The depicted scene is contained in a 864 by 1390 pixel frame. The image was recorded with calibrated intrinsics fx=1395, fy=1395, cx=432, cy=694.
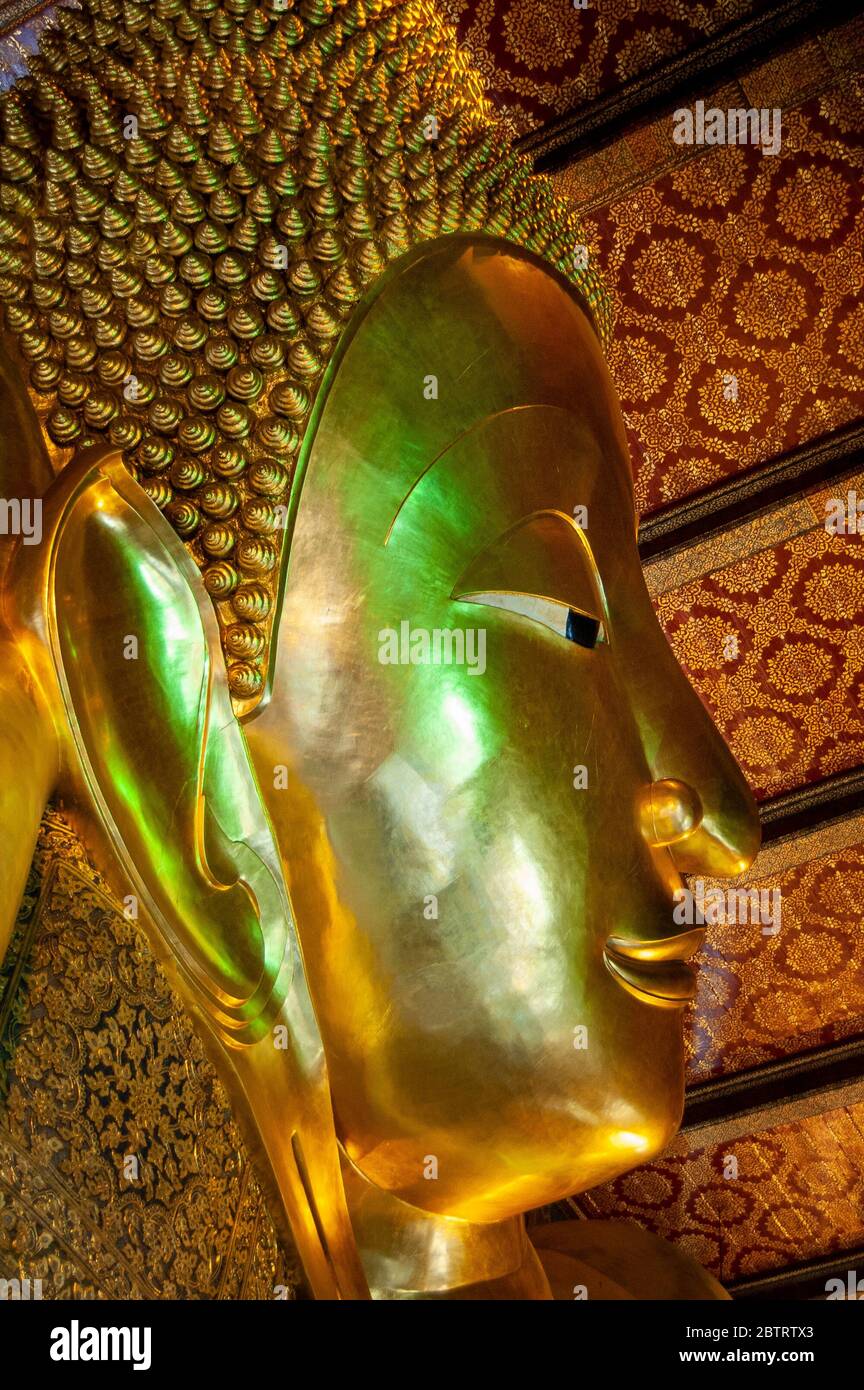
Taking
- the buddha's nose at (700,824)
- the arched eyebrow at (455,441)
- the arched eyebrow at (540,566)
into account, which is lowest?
the buddha's nose at (700,824)

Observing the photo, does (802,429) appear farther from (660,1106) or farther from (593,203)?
(660,1106)

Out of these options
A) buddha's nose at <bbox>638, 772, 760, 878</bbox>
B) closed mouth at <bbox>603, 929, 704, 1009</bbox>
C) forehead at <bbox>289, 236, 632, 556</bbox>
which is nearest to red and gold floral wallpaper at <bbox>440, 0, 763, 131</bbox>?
forehead at <bbox>289, 236, 632, 556</bbox>

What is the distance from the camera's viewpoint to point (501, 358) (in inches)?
52.6

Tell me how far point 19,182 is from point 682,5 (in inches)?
50.0

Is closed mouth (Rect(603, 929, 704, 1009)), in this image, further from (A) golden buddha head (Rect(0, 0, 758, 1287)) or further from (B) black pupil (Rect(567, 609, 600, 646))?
(B) black pupil (Rect(567, 609, 600, 646))

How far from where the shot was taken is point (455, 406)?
1.29 metres

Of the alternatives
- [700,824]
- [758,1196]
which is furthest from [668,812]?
[758,1196]

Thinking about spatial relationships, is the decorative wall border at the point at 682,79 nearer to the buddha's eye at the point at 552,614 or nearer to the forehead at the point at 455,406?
the forehead at the point at 455,406

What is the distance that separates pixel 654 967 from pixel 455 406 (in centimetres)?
55

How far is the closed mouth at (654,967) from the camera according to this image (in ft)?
4.17

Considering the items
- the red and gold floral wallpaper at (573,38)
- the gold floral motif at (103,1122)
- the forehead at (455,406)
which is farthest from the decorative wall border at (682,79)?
the gold floral motif at (103,1122)

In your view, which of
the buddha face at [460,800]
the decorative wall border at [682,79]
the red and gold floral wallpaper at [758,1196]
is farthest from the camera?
the red and gold floral wallpaper at [758,1196]

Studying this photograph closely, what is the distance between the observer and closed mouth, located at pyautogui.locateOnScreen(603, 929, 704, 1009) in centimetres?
127
